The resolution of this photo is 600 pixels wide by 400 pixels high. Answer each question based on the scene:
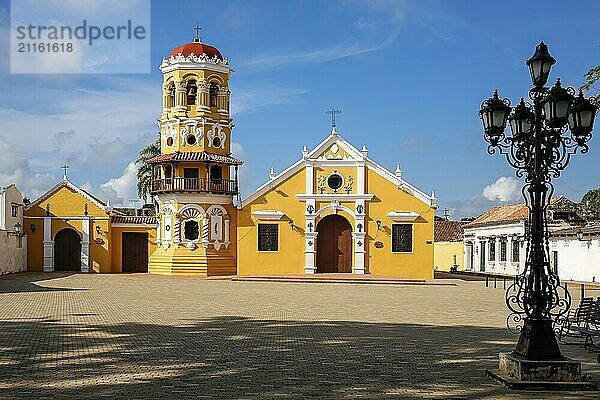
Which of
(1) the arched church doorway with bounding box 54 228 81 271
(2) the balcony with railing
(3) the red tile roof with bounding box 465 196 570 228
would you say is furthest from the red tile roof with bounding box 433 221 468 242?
(1) the arched church doorway with bounding box 54 228 81 271

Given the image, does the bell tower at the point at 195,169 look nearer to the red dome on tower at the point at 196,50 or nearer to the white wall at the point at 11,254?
the red dome on tower at the point at 196,50


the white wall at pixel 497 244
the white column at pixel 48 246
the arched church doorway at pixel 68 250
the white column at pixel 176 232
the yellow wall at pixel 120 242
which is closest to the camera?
the white column at pixel 176 232

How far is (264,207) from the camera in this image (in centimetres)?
3525

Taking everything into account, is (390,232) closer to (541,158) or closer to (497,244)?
(497,244)

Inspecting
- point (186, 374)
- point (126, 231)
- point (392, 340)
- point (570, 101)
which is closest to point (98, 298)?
point (392, 340)

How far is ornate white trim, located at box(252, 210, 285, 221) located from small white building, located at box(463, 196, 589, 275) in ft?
42.0

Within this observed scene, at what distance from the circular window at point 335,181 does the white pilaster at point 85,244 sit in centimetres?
1276

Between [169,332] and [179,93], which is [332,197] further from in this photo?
[169,332]

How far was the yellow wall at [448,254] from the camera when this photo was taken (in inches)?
2153

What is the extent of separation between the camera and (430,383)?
9398 mm

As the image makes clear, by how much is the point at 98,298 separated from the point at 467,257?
35.3 meters

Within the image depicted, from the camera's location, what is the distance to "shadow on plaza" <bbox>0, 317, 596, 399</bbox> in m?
8.91

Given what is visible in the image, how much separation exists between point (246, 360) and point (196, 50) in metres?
28.3

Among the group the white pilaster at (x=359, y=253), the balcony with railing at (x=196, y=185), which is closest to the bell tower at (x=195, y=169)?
the balcony with railing at (x=196, y=185)
